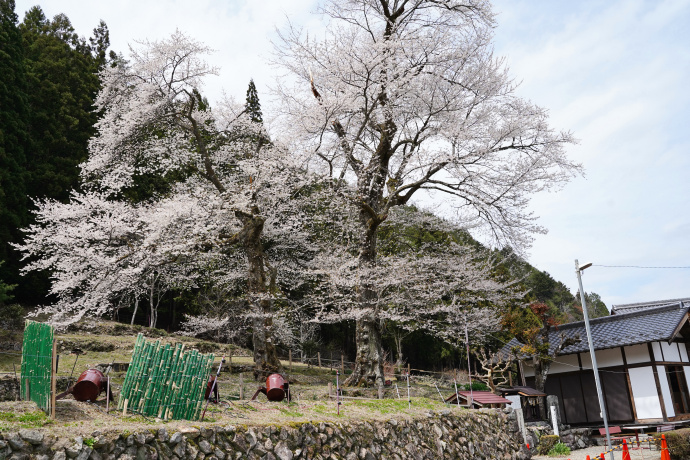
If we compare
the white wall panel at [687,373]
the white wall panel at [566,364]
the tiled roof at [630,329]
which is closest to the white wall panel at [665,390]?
the tiled roof at [630,329]

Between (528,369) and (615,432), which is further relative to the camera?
(528,369)

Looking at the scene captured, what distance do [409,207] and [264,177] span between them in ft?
25.4

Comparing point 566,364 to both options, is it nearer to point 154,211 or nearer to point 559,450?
point 559,450

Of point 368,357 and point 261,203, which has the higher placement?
point 261,203

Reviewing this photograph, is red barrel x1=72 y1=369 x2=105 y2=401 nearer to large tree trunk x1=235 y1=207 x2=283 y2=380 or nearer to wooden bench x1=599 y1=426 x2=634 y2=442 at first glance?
large tree trunk x1=235 y1=207 x2=283 y2=380

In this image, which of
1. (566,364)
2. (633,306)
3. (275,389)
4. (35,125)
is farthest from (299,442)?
(633,306)

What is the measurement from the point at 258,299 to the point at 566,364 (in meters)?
14.3

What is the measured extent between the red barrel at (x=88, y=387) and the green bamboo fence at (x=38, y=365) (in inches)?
21.6

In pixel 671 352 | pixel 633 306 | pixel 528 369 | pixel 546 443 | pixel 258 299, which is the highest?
pixel 633 306

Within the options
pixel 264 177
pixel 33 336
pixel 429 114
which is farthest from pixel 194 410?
pixel 429 114

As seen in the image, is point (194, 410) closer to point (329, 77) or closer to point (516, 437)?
point (329, 77)

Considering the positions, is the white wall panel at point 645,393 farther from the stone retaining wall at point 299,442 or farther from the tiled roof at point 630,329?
the stone retaining wall at point 299,442

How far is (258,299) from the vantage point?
14391 millimetres

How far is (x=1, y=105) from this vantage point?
20828 mm
